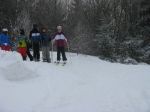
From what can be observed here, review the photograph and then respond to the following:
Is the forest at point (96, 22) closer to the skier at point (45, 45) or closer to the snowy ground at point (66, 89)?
the skier at point (45, 45)

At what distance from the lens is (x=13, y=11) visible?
106 ft

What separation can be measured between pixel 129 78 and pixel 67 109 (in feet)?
15.4

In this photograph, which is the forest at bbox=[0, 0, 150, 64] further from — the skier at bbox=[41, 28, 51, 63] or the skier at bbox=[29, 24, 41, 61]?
the skier at bbox=[29, 24, 41, 61]

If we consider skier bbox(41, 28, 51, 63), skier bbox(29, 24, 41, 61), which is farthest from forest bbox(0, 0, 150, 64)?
skier bbox(29, 24, 41, 61)

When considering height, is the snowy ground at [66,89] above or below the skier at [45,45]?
below

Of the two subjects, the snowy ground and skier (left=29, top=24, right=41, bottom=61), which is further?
skier (left=29, top=24, right=41, bottom=61)

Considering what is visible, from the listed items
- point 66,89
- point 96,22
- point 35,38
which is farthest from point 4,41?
point 96,22

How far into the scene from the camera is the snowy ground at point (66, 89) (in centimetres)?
1220

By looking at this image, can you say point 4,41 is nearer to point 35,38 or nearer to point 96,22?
point 35,38

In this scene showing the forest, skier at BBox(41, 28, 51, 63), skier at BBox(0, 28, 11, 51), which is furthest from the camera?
the forest

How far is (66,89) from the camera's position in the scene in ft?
45.0

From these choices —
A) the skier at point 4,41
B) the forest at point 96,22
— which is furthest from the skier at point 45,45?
the forest at point 96,22

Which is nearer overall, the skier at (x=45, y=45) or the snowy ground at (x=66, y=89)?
the snowy ground at (x=66, y=89)

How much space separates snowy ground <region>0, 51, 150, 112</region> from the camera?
1220 centimetres
